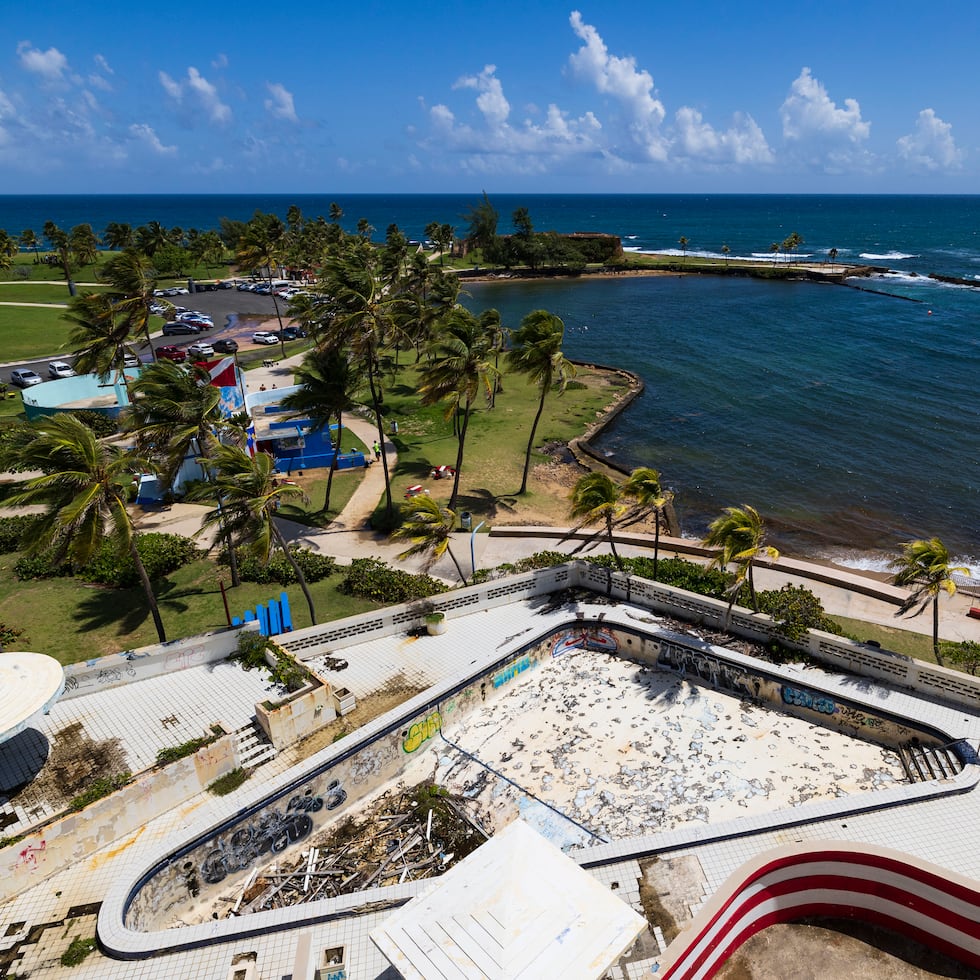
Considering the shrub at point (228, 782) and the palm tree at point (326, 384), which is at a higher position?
the palm tree at point (326, 384)

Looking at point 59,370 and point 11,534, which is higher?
point 59,370

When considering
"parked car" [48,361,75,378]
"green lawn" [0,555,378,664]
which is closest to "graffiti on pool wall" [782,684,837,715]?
"green lawn" [0,555,378,664]

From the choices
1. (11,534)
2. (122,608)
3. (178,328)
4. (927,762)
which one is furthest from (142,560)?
(178,328)

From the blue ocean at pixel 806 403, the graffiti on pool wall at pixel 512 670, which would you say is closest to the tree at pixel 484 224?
the blue ocean at pixel 806 403

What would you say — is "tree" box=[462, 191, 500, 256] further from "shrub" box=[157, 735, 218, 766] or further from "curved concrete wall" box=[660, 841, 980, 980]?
"curved concrete wall" box=[660, 841, 980, 980]

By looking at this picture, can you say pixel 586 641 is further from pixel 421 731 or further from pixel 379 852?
pixel 379 852

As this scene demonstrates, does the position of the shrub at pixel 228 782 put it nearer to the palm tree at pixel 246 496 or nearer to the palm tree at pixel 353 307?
the palm tree at pixel 246 496
